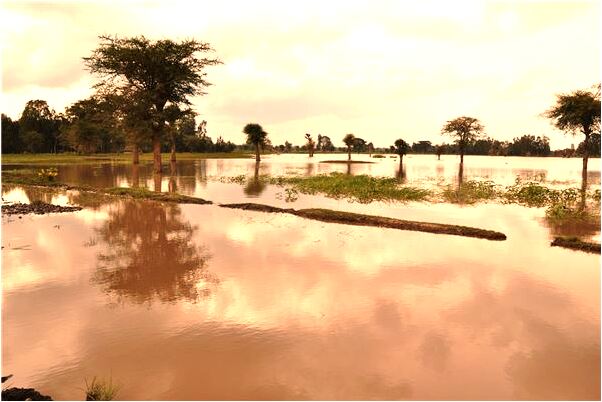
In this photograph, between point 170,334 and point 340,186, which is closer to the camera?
point 170,334

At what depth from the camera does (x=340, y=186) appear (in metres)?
34.8

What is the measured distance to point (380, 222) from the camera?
1967 cm

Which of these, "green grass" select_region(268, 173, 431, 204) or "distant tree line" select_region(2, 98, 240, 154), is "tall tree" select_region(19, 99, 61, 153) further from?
"green grass" select_region(268, 173, 431, 204)

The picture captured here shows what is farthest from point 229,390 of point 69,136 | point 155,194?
point 69,136

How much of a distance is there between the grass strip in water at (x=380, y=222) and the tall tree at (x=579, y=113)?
110 ft

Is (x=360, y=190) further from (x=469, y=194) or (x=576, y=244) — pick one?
(x=576, y=244)

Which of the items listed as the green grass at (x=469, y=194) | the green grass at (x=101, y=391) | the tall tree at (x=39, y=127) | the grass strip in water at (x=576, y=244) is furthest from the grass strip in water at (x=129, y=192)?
the tall tree at (x=39, y=127)

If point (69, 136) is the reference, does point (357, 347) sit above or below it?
below

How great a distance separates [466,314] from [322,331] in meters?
3.37

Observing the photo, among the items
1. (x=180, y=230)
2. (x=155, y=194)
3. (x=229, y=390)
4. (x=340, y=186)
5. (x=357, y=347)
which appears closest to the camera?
(x=229, y=390)

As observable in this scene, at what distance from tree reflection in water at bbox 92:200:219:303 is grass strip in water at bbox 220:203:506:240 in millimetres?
5729

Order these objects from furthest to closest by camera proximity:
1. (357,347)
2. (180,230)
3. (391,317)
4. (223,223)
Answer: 1. (223,223)
2. (180,230)
3. (391,317)
4. (357,347)

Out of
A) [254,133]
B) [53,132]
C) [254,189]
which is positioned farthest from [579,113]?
[53,132]

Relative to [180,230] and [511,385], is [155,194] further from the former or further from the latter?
[511,385]
